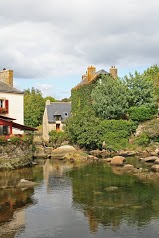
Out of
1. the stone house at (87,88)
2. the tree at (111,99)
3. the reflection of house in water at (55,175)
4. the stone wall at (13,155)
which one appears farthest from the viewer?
the stone house at (87,88)

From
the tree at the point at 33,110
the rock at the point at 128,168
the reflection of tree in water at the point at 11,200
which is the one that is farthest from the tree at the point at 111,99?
the tree at the point at 33,110

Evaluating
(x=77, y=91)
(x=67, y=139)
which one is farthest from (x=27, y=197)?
(x=77, y=91)

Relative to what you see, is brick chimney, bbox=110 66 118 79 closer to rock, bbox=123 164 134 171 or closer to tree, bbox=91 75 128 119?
tree, bbox=91 75 128 119

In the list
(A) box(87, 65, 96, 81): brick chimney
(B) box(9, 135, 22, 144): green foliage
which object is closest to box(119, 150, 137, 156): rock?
(A) box(87, 65, 96, 81): brick chimney

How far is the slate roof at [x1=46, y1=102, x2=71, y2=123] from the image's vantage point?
200 ft

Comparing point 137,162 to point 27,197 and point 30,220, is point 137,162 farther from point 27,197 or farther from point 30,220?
point 30,220

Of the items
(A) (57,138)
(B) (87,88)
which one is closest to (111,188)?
(A) (57,138)

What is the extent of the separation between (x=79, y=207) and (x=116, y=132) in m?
28.0

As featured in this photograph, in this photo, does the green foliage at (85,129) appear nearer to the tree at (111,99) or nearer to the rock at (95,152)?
the rock at (95,152)

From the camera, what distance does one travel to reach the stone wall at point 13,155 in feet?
104

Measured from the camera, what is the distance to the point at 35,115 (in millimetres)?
77312

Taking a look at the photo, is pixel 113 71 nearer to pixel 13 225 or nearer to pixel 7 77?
pixel 7 77

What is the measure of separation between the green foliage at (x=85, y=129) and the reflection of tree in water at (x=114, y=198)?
1618 centimetres

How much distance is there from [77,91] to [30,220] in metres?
40.9
